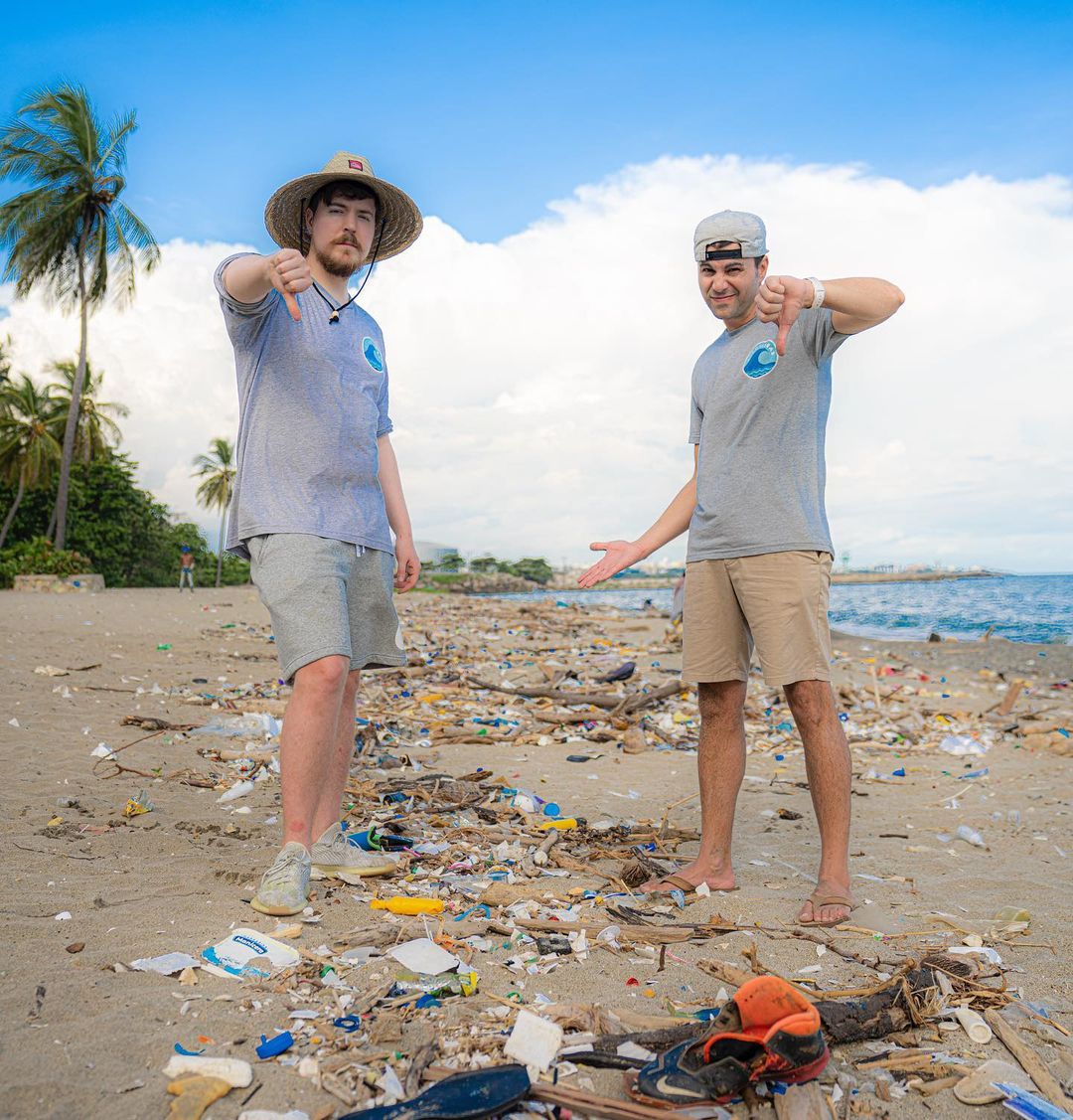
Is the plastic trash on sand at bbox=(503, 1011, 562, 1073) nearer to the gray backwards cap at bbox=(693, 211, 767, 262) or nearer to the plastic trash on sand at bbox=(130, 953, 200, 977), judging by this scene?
the plastic trash on sand at bbox=(130, 953, 200, 977)

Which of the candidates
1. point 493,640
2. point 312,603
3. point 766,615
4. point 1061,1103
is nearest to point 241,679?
point 493,640

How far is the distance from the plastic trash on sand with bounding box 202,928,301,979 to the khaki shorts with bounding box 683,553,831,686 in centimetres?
153

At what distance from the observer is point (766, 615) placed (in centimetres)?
267

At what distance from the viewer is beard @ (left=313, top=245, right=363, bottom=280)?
8.79ft

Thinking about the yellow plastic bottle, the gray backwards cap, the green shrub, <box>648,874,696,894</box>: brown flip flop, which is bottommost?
→ <box>648,874,696,894</box>: brown flip flop

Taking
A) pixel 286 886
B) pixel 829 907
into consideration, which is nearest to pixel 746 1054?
pixel 829 907

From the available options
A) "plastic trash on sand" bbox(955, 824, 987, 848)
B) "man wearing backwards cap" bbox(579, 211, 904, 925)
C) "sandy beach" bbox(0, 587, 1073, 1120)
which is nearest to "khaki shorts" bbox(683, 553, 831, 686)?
"man wearing backwards cap" bbox(579, 211, 904, 925)

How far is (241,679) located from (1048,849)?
5807 mm

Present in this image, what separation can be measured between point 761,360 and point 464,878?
1.99m

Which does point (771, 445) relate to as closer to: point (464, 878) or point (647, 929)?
point (647, 929)

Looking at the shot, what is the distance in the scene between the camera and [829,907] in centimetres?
246

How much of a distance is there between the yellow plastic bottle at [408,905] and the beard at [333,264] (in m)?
1.98

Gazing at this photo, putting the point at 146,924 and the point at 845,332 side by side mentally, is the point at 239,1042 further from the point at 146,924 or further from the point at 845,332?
the point at 845,332

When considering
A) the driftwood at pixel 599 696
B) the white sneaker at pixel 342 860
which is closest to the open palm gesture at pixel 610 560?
the white sneaker at pixel 342 860
